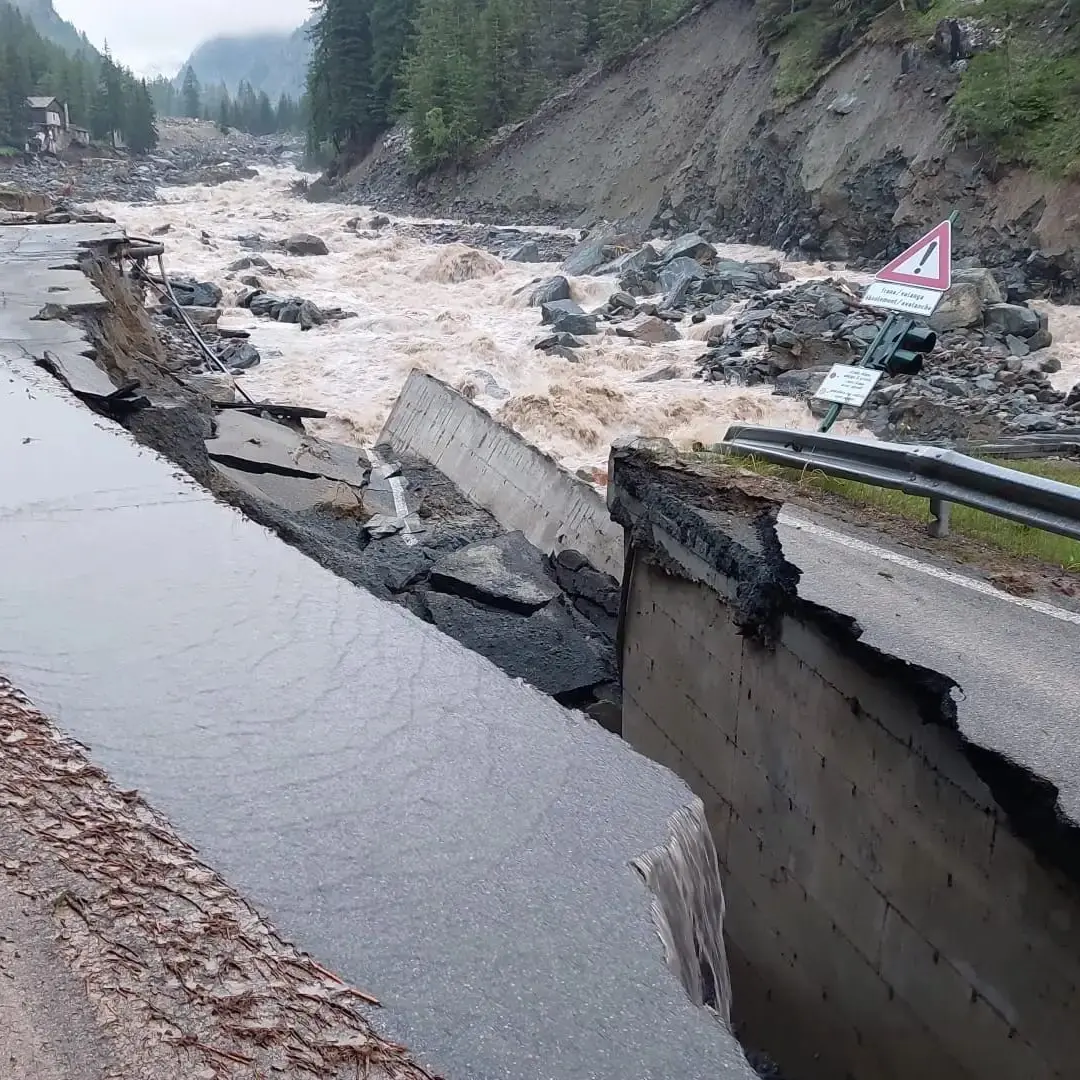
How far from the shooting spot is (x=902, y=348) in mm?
7148

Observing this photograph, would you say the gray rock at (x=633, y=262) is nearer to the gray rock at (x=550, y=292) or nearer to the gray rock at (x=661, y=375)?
the gray rock at (x=550, y=292)

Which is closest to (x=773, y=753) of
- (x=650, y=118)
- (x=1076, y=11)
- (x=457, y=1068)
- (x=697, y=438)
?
(x=457, y=1068)

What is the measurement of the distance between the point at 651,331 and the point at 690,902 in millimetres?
18717

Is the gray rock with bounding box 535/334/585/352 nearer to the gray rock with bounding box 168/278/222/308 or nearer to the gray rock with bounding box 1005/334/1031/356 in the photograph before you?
the gray rock with bounding box 1005/334/1031/356

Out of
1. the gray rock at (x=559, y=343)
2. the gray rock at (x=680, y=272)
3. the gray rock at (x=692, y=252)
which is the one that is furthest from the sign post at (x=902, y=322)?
the gray rock at (x=692, y=252)

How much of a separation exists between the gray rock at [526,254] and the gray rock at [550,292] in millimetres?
7293

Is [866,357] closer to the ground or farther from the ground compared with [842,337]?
farther from the ground

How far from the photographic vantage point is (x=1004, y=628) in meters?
4.20

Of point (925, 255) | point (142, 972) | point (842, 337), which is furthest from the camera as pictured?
point (842, 337)

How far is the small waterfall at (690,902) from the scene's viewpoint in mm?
2229

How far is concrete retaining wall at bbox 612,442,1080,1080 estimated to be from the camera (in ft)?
11.4

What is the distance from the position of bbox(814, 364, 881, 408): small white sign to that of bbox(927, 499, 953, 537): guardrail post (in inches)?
57.5

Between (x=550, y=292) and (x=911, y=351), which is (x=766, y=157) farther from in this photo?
(x=911, y=351)

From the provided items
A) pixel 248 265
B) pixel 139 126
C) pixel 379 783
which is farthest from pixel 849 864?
pixel 139 126
